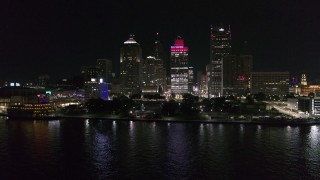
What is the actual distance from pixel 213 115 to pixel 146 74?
7602cm

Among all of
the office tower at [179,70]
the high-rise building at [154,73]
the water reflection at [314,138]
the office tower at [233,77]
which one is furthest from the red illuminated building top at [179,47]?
the water reflection at [314,138]

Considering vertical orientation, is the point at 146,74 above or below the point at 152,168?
above

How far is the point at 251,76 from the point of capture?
93.9 m

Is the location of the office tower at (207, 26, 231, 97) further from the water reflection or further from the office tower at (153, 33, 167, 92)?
the water reflection

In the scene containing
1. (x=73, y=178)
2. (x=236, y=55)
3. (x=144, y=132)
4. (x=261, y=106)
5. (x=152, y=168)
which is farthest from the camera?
(x=236, y=55)

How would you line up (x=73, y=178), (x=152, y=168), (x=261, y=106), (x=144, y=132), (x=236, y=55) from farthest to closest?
(x=236, y=55), (x=261, y=106), (x=144, y=132), (x=152, y=168), (x=73, y=178)

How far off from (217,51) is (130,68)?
28.6 m

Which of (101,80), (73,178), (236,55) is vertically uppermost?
(236,55)

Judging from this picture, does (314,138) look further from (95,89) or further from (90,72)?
(90,72)

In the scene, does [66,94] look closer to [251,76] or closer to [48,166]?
[251,76]

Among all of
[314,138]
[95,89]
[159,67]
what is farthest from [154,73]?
[314,138]

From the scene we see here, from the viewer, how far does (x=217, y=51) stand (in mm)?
103188

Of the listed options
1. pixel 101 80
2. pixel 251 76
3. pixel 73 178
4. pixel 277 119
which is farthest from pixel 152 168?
pixel 251 76

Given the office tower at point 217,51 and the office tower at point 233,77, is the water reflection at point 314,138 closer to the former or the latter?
the office tower at point 233,77
